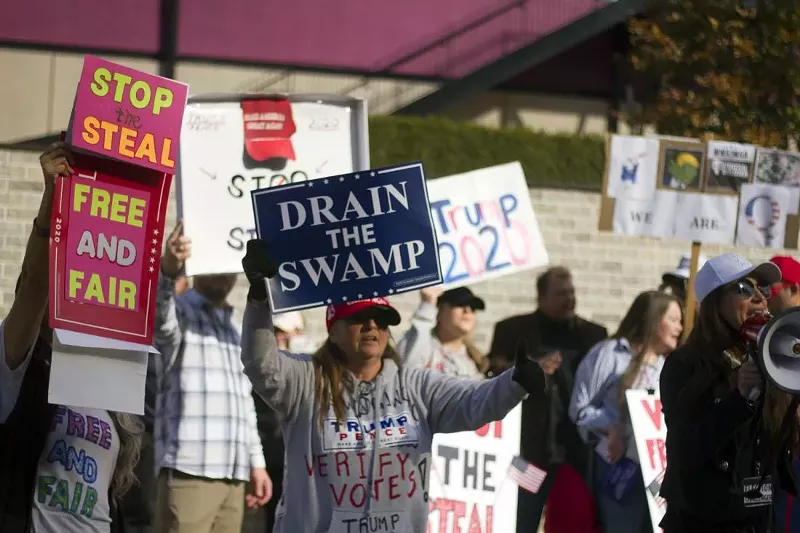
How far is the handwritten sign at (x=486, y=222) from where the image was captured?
855 cm

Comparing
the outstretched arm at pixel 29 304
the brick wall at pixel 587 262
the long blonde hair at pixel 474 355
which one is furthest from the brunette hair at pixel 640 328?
the brick wall at pixel 587 262

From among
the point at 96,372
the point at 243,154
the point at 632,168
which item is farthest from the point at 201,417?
the point at 632,168

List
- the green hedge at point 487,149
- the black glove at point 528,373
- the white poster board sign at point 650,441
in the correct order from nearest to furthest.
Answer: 1. the black glove at point 528,373
2. the white poster board sign at point 650,441
3. the green hedge at point 487,149

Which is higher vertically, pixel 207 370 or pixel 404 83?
pixel 404 83

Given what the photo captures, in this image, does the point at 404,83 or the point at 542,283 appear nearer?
the point at 542,283

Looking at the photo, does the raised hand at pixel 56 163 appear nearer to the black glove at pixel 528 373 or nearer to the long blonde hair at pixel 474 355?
the black glove at pixel 528 373

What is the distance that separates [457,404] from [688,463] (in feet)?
3.08

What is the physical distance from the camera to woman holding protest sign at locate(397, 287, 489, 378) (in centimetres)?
824

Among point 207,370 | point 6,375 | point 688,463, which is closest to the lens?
point 6,375

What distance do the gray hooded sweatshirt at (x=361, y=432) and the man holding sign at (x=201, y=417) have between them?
1.77m

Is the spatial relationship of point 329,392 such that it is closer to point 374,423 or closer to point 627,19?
point 374,423

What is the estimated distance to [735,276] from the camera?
520cm

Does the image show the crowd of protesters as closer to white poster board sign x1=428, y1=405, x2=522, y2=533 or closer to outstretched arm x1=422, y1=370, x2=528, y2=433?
outstretched arm x1=422, y1=370, x2=528, y2=433

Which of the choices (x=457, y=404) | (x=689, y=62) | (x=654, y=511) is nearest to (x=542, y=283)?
(x=654, y=511)
